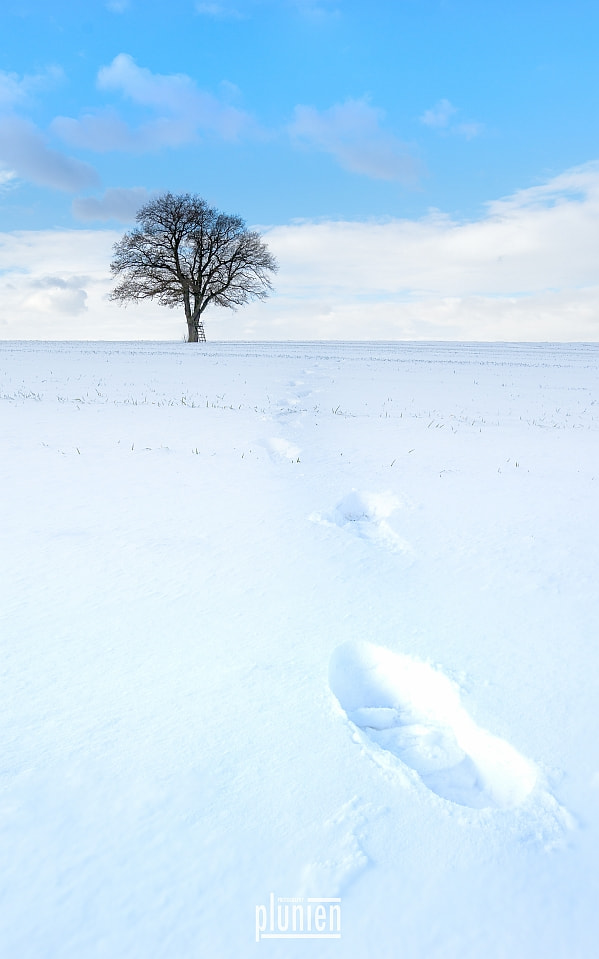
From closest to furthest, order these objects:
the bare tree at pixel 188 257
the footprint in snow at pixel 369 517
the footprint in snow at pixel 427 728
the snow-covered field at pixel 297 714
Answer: the snow-covered field at pixel 297 714 < the footprint in snow at pixel 427 728 < the footprint in snow at pixel 369 517 < the bare tree at pixel 188 257

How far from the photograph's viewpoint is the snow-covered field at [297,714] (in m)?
1.37

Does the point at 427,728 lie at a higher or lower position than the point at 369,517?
lower

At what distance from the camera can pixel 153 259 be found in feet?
99.8

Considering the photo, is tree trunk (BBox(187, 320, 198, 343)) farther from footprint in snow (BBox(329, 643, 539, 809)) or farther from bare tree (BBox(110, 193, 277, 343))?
footprint in snow (BBox(329, 643, 539, 809))

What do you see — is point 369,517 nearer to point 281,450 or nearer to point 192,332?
point 281,450

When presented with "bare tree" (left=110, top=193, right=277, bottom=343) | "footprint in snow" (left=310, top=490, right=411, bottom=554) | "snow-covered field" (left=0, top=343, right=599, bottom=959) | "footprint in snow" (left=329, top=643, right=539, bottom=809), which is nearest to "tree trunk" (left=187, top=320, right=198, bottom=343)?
"bare tree" (left=110, top=193, right=277, bottom=343)

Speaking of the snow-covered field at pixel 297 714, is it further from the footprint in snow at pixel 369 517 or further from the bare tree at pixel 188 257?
the bare tree at pixel 188 257

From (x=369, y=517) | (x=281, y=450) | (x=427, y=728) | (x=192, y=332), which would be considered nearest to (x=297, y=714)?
(x=427, y=728)

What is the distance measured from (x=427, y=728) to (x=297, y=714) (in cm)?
47

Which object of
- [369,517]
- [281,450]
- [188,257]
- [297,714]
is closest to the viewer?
[297,714]

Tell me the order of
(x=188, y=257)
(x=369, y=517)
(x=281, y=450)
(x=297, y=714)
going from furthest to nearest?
(x=188, y=257) → (x=281, y=450) → (x=369, y=517) → (x=297, y=714)

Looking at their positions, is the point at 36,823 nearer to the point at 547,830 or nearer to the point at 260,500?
the point at 547,830

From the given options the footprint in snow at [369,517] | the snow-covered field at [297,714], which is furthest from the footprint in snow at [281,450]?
the footprint in snow at [369,517]

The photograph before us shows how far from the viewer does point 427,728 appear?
79.9 inches
